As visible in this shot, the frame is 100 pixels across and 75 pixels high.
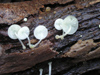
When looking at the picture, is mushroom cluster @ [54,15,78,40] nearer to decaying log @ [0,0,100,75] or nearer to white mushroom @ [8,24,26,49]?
decaying log @ [0,0,100,75]

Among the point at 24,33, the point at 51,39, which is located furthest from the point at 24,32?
the point at 51,39

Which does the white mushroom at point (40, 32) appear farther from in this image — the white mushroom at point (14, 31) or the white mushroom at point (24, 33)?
the white mushroom at point (14, 31)

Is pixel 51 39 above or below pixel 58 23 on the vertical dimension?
below

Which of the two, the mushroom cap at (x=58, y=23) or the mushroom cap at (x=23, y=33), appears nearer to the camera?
the mushroom cap at (x=23, y=33)

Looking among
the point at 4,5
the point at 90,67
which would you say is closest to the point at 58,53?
the point at 90,67

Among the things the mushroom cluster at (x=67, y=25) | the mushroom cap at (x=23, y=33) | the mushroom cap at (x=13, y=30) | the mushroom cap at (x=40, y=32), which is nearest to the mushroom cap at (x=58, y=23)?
the mushroom cluster at (x=67, y=25)

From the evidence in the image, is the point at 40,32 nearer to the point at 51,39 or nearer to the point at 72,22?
the point at 51,39
